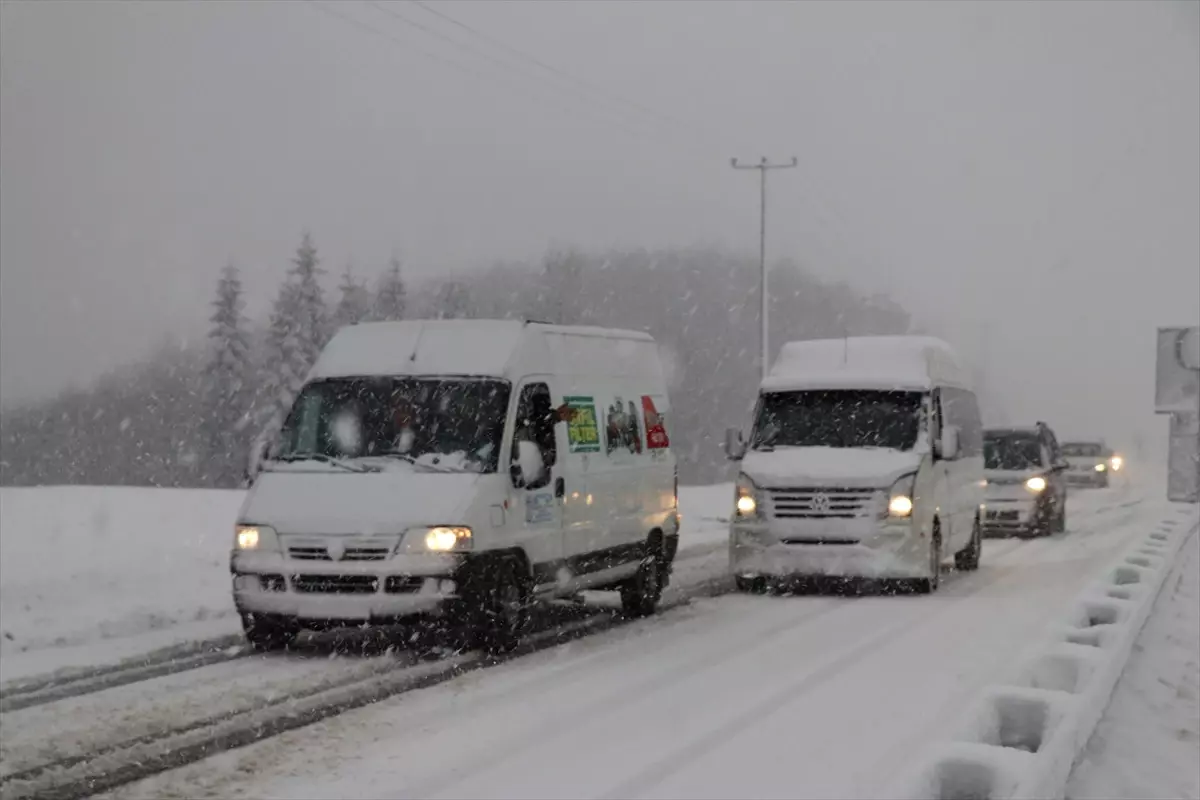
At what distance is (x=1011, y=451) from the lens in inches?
1002

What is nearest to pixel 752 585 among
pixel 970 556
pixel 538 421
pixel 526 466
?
pixel 970 556

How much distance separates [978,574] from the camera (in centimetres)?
1808

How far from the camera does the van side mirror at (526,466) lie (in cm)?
1096

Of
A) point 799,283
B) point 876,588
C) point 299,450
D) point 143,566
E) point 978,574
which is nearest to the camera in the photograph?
point 299,450

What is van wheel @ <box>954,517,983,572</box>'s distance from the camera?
18500mm

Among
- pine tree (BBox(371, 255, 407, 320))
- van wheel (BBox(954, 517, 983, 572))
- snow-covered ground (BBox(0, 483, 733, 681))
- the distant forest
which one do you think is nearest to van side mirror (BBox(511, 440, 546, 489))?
snow-covered ground (BBox(0, 483, 733, 681))

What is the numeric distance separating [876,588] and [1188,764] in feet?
29.4

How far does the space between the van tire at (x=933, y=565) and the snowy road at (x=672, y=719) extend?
2.02 meters

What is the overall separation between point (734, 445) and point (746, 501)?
92cm

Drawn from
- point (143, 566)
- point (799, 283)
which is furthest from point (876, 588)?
point (799, 283)

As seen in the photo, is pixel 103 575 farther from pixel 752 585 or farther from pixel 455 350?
pixel 752 585

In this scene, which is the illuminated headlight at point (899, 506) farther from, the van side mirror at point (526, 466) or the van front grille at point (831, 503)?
the van side mirror at point (526, 466)

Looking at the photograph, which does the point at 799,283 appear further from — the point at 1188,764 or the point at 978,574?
the point at 1188,764

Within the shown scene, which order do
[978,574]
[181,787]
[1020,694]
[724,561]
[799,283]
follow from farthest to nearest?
[799,283] → [724,561] → [978,574] → [181,787] → [1020,694]
